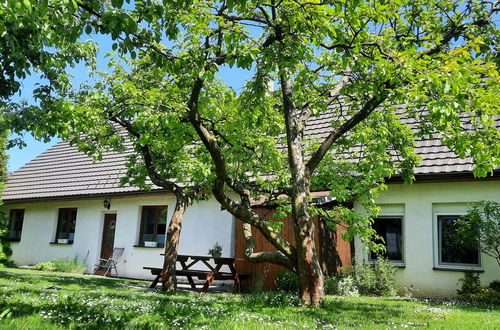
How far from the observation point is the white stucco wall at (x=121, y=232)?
15477 millimetres

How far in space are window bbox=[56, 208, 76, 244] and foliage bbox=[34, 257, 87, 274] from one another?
1631 millimetres

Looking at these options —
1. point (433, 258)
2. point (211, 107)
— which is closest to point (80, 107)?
point (211, 107)

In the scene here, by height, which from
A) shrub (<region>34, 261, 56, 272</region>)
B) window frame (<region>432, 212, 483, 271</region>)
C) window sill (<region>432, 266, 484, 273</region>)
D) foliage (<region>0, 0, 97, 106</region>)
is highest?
foliage (<region>0, 0, 97, 106</region>)

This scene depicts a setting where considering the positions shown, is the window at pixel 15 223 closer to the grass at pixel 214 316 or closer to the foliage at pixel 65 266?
the foliage at pixel 65 266

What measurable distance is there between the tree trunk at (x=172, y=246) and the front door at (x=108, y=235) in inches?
301

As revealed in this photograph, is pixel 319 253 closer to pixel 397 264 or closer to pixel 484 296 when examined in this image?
pixel 397 264

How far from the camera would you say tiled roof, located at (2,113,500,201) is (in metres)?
13.8

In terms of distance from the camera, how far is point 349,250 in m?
12.9

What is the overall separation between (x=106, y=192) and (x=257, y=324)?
13.5 meters

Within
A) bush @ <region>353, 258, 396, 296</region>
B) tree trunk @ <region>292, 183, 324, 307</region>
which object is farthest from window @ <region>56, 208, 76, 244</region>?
tree trunk @ <region>292, 183, 324, 307</region>

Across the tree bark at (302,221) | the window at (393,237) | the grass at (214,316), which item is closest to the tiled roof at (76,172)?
the window at (393,237)

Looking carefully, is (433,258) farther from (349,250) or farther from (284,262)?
(284,262)

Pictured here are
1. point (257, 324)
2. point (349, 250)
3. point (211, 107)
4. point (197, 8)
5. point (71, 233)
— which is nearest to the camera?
point (257, 324)

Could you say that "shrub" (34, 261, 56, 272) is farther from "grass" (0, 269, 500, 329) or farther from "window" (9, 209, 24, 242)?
"grass" (0, 269, 500, 329)
